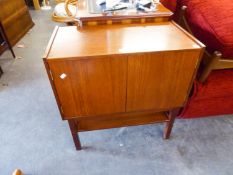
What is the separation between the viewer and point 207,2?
4.57ft

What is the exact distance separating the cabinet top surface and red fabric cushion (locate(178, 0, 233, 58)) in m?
0.29

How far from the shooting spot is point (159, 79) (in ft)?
3.03

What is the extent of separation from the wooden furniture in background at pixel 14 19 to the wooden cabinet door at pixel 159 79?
7.16ft

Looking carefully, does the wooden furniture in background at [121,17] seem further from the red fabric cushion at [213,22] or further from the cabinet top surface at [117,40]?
the red fabric cushion at [213,22]

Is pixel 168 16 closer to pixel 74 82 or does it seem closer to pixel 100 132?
pixel 74 82

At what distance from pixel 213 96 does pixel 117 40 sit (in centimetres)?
85

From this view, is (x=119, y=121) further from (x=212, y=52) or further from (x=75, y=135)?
(x=212, y=52)

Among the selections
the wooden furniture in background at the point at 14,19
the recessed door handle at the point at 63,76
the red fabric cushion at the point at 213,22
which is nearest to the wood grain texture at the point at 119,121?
the recessed door handle at the point at 63,76

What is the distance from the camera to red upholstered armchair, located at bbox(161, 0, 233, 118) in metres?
1.11

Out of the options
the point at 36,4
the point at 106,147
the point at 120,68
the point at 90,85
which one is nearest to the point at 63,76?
the point at 90,85

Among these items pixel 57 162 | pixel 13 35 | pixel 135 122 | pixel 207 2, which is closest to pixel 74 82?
pixel 135 122

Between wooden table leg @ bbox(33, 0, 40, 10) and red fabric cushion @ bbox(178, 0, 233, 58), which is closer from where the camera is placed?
red fabric cushion @ bbox(178, 0, 233, 58)

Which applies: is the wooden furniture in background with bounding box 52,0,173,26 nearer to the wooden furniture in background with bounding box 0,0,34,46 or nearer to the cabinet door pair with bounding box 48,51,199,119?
the cabinet door pair with bounding box 48,51,199,119

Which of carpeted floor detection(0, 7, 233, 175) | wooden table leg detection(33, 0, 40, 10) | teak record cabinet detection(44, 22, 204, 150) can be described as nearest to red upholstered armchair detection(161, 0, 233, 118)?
carpeted floor detection(0, 7, 233, 175)
